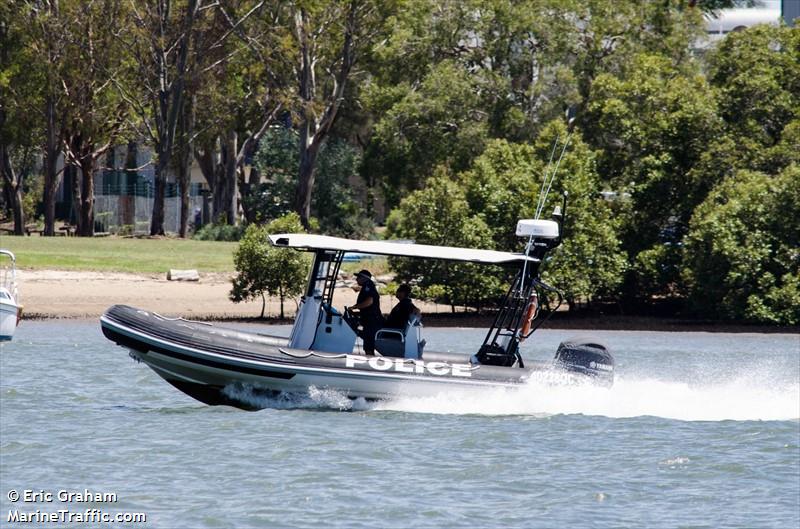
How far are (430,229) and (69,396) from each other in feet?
51.1

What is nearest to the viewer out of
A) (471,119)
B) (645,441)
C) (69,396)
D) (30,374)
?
(645,441)

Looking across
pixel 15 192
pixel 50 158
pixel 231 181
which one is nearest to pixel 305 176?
pixel 231 181

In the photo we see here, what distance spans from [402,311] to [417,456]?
7.47 ft

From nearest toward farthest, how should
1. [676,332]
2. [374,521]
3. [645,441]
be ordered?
[374,521], [645,441], [676,332]

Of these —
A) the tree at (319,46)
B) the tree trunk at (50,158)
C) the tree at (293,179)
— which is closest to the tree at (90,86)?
the tree trunk at (50,158)

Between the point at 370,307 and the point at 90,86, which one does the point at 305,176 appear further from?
the point at 370,307

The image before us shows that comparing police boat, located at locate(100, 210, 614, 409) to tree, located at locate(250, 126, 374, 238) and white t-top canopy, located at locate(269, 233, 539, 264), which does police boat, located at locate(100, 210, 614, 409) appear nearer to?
white t-top canopy, located at locate(269, 233, 539, 264)

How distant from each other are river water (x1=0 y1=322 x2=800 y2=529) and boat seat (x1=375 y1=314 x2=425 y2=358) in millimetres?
621

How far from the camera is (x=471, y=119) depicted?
150 feet

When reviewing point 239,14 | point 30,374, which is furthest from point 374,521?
point 239,14

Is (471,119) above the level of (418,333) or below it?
above

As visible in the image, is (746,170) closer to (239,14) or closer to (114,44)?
(239,14)

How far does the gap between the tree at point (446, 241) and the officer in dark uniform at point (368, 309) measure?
15479mm

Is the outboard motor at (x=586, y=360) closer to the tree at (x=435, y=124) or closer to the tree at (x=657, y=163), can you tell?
the tree at (x=657, y=163)
